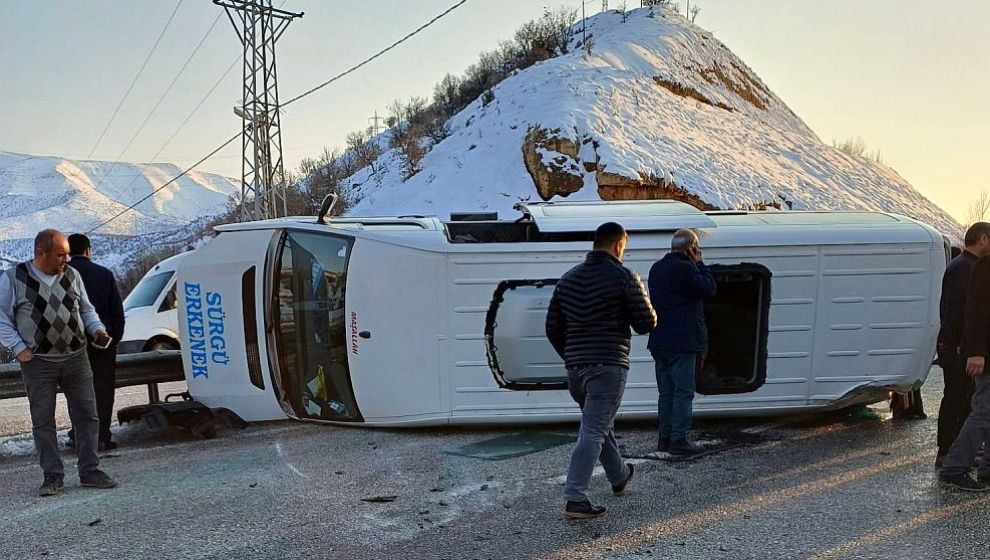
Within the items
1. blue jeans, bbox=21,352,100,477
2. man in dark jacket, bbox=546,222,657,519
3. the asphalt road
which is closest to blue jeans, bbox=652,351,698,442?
the asphalt road

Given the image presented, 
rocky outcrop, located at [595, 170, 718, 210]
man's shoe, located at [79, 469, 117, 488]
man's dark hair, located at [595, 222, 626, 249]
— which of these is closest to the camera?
man's dark hair, located at [595, 222, 626, 249]

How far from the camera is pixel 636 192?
21297 millimetres

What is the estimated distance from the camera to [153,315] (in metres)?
10.9

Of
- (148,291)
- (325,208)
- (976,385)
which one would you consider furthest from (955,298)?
(148,291)

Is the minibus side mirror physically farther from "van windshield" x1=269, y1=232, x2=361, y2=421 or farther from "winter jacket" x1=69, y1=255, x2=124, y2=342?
"winter jacket" x1=69, y1=255, x2=124, y2=342

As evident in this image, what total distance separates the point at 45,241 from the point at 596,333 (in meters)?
3.56

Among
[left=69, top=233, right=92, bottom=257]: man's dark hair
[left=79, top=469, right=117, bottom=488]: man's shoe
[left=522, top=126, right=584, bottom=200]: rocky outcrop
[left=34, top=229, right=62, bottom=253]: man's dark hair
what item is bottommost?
[left=79, top=469, right=117, bottom=488]: man's shoe

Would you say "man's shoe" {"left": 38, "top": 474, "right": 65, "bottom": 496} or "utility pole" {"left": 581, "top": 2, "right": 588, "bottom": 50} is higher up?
"utility pole" {"left": 581, "top": 2, "right": 588, "bottom": 50}

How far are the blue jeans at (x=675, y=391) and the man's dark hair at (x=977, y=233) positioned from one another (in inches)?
73.1

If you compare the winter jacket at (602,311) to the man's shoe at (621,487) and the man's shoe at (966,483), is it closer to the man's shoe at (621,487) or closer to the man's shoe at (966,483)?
the man's shoe at (621,487)

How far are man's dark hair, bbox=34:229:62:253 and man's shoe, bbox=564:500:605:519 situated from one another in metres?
3.65

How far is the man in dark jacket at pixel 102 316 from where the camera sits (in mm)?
5816

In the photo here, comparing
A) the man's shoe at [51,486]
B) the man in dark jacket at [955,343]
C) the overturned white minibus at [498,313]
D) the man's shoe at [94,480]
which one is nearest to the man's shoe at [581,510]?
the overturned white minibus at [498,313]

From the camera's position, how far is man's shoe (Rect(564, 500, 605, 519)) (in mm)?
4051
